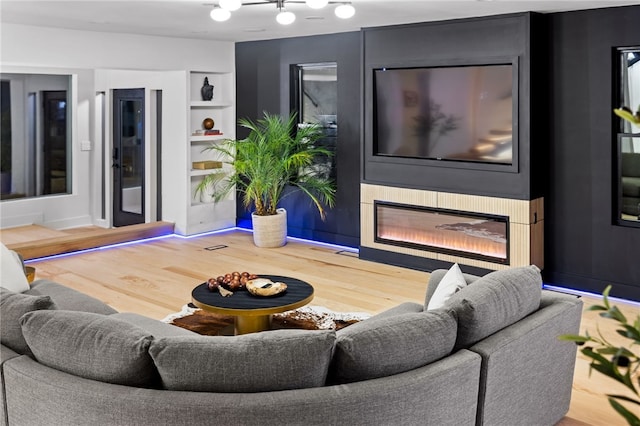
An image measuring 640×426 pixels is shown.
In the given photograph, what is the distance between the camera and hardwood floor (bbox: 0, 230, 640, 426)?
18.2 ft

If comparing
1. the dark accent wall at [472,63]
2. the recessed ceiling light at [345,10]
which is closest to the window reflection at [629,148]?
the dark accent wall at [472,63]

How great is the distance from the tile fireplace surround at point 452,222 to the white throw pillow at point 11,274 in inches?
149

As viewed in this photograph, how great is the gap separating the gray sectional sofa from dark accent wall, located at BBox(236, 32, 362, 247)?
481 cm

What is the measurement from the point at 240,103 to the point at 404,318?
6396mm

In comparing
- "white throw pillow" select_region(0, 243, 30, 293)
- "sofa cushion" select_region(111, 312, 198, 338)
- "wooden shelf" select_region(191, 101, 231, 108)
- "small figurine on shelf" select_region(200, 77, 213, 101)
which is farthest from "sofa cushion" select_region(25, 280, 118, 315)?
"small figurine on shelf" select_region(200, 77, 213, 101)

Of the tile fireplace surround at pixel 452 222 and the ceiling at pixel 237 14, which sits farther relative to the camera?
the tile fireplace surround at pixel 452 222

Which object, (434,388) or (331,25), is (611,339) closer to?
(434,388)

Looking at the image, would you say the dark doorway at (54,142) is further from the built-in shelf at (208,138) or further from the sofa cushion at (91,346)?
the sofa cushion at (91,346)

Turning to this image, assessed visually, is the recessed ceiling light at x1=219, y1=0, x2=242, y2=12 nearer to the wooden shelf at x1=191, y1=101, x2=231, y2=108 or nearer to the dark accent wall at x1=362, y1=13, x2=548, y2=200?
the dark accent wall at x1=362, y1=13, x2=548, y2=200

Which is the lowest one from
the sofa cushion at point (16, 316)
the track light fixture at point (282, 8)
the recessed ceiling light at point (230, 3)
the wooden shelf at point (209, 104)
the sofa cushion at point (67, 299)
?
the sofa cushion at point (67, 299)

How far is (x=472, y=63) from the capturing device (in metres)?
6.17

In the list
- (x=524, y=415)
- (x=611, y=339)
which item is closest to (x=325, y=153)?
(x=611, y=339)

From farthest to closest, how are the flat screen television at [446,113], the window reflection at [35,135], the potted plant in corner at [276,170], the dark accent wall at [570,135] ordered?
the window reflection at [35,135] < the potted plant in corner at [276,170] < the flat screen television at [446,113] < the dark accent wall at [570,135]

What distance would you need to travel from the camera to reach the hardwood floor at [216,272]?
218 inches
